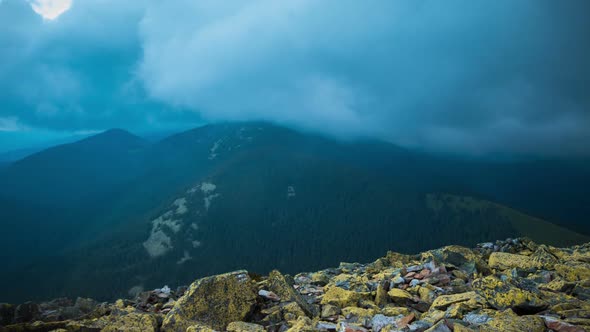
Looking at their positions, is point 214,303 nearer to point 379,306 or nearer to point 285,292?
point 285,292

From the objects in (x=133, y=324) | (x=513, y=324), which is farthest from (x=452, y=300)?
(x=133, y=324)

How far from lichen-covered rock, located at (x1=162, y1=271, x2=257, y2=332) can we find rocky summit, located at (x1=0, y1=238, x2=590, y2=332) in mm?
32

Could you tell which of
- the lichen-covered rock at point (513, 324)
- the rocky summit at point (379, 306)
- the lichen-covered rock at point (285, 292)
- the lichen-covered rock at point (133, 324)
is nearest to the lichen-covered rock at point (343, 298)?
the rocky summit at point (379, 306)

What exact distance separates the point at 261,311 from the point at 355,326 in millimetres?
4153

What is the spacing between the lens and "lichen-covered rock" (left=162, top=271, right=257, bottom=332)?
9.36m

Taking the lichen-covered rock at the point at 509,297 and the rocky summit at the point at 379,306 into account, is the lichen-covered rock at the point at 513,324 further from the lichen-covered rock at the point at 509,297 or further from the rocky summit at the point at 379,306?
the lichen-covered rock at the point at 509,297

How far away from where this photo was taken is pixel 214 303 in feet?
33.5

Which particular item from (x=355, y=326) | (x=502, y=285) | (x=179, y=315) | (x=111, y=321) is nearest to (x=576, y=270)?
(x=502, y=285)

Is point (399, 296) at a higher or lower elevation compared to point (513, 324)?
lower

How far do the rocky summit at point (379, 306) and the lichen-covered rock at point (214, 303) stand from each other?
0.03 meters

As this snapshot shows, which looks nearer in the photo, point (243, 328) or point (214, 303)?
point (243, 328)

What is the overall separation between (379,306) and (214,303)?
5786 mm

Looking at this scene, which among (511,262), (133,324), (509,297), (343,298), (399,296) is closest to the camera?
(509,297)

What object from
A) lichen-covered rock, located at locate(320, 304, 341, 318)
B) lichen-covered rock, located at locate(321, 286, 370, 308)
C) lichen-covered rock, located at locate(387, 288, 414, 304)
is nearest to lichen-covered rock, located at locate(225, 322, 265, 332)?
lichen-covered rock, located at locate(320, 304, 341, 318)
